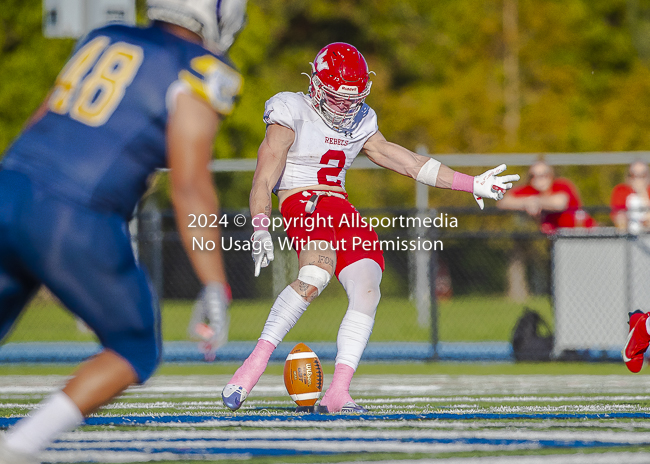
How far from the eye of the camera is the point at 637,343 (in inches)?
220

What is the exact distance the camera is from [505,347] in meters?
11.3

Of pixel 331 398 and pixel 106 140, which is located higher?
pixel 106 140

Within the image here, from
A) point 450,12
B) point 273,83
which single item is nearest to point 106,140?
point 273,83

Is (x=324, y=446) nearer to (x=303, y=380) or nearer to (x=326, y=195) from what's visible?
(x=303, y=380)

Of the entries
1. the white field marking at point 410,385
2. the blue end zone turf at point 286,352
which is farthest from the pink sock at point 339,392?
the blue end zone turf at point 286,352

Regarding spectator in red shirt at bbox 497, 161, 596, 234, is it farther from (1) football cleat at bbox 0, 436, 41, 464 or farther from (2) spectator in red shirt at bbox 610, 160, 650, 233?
(1) football cleat at bbox 0, 436, 41, 464

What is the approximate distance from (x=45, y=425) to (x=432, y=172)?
3367mm

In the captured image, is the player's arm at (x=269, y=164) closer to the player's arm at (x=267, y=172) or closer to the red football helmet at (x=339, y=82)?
the player's arm at (x=267, y=172)

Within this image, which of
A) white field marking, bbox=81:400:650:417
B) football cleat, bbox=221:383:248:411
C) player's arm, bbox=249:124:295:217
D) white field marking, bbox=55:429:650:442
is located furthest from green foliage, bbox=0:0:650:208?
white field marking, bbox=55:429:650:442

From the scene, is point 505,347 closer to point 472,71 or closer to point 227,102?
point 227,102

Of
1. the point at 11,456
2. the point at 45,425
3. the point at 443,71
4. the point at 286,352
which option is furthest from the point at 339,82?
the point at 443,71

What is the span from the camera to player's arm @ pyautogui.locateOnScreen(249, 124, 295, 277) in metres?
4.98

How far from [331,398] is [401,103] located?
75.5 ft

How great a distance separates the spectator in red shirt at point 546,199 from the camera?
10023 millimetres
